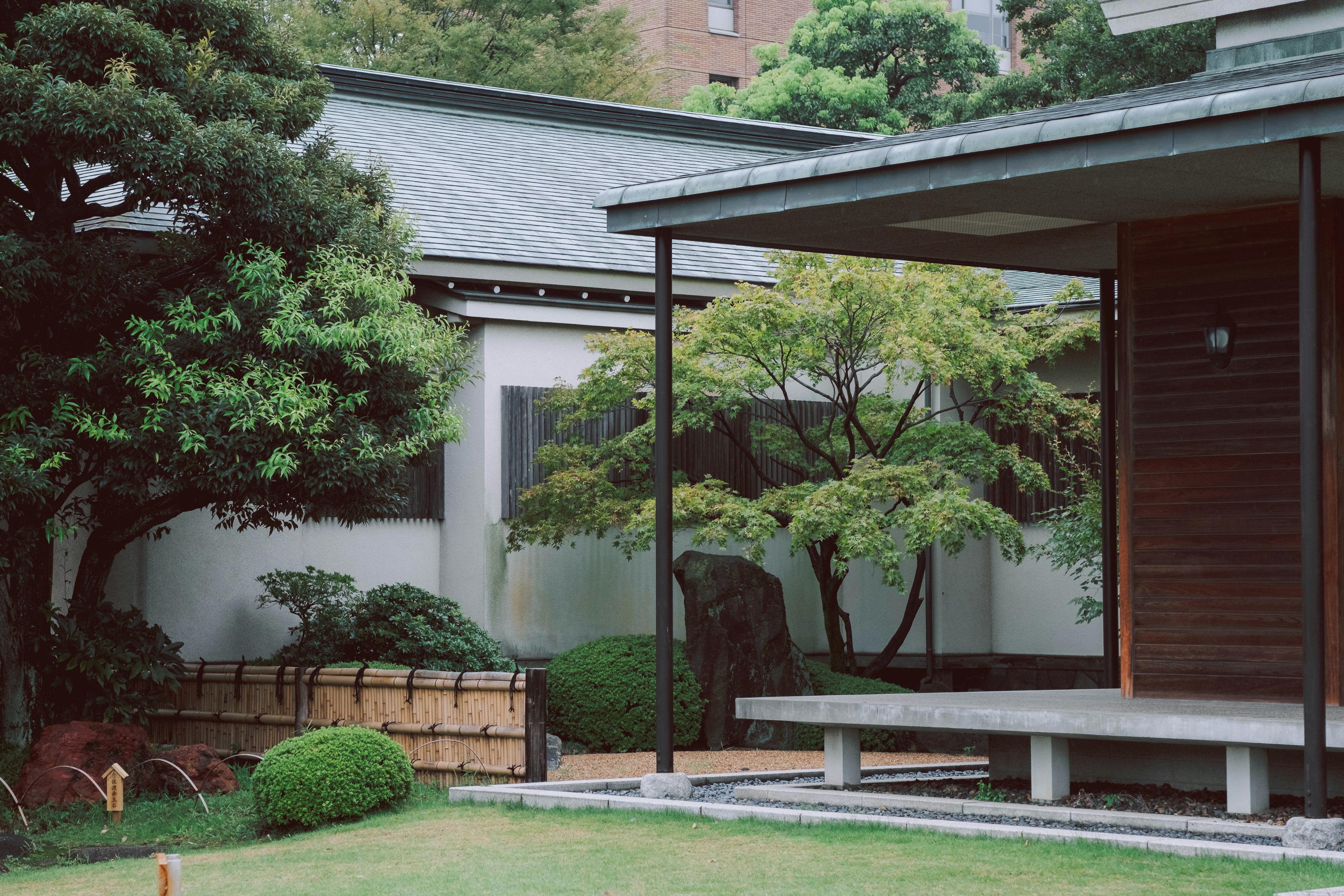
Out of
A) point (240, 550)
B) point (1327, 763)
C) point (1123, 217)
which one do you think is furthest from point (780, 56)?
point (1327, 763)

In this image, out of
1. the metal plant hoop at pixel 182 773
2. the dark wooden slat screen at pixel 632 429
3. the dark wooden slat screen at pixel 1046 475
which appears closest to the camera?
the metal plant hoop at pixel 182 773

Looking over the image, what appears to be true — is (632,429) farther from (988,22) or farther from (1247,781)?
(988,22)

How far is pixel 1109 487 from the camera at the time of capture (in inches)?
547

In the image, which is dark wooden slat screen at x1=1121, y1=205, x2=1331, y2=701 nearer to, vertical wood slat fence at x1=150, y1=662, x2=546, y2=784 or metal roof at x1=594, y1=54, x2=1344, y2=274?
metal roof at x1=594, y1=54, x2=1344, y2=274

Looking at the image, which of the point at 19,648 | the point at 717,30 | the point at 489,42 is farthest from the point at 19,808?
the point at 717,30

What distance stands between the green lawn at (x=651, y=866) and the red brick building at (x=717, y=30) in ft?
116

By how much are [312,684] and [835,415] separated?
20.0 ft

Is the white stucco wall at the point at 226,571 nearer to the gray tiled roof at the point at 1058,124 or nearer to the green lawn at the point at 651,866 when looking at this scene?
the green lawn at the point at 651,866

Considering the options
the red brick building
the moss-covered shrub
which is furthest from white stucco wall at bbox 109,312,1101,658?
the red brick building

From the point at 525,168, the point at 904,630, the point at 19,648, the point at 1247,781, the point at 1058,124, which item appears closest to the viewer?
the point at 1058,124

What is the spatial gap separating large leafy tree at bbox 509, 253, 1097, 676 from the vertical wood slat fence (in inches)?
112

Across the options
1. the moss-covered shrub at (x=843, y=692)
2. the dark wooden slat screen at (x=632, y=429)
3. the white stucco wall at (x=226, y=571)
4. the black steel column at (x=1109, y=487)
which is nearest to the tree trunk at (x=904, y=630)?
the moss-covered shrub at (x=843, y=692)

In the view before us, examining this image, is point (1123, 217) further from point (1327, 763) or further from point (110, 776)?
point (110, 776)

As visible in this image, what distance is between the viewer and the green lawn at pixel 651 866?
24.7 ft
